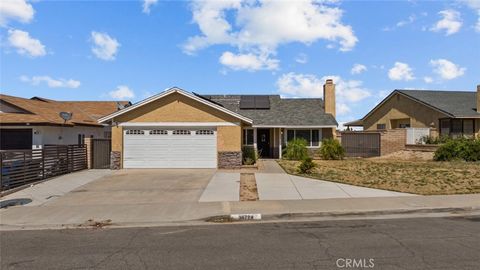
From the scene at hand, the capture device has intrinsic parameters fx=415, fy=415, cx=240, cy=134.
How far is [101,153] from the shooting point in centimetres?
2208

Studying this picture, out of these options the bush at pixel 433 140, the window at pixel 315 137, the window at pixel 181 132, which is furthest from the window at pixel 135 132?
the bush at pixel 433 140

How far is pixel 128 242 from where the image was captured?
24.9 feet

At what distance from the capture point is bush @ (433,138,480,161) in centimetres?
2369

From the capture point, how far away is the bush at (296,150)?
87.6 feet

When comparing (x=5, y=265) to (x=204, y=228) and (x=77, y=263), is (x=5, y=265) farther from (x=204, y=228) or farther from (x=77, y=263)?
(x=204, y=228)

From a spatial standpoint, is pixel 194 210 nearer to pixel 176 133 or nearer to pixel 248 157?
pixel 176 133

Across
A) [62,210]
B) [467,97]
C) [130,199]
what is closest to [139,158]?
[130,199]

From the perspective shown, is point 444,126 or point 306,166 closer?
point 306,166

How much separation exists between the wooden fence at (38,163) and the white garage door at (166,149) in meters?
2.36

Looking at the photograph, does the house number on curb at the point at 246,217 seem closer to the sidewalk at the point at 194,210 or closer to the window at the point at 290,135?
the sidewalk at the point at 194,210

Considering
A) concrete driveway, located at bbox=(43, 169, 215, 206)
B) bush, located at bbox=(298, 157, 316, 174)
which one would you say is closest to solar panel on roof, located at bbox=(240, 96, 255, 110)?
concrete driveway, located at bbox=(43, 169, 215, 206)

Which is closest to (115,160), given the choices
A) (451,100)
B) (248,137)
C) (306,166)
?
(306,166)

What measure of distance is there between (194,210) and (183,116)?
11.2 metres

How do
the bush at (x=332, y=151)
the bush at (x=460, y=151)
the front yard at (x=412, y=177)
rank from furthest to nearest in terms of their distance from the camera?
the bush at (x=332, y=151), the bush at (x=460, y=151), the front yard at (x=412, y=177)
